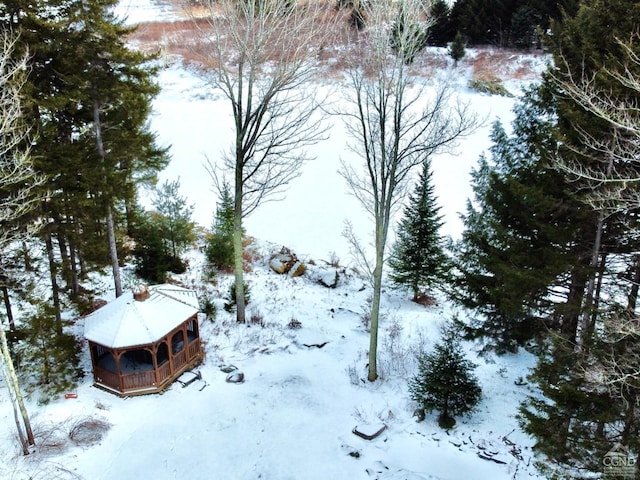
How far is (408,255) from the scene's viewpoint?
57.0 feet

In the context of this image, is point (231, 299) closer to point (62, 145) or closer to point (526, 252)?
point (62, 145)

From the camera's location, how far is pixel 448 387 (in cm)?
1042

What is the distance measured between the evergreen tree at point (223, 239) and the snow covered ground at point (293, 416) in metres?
1.71

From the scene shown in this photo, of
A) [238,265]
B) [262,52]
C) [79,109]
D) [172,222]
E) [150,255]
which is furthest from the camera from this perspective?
[172,222]

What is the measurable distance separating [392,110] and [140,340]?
8846 millimetres

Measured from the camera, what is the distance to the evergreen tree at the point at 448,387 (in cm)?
1048

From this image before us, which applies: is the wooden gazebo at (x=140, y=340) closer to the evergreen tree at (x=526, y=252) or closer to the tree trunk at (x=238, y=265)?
the tree trunk at (x=238, y=265)

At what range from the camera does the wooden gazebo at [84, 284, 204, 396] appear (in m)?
11.3

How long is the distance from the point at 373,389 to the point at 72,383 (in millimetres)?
8277

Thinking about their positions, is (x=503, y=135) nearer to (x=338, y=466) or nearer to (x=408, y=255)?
(x=408, y=255)

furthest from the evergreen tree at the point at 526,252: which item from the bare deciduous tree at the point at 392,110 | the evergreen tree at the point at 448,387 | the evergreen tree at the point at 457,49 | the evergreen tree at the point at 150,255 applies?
the evergreen tree at the point at 457,49

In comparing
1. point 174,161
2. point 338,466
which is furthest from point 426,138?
point 174,161

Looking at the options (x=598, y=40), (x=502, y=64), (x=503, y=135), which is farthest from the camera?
(x=502, y=64)

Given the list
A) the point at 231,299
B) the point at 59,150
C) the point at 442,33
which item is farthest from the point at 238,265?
the point at 442,33
